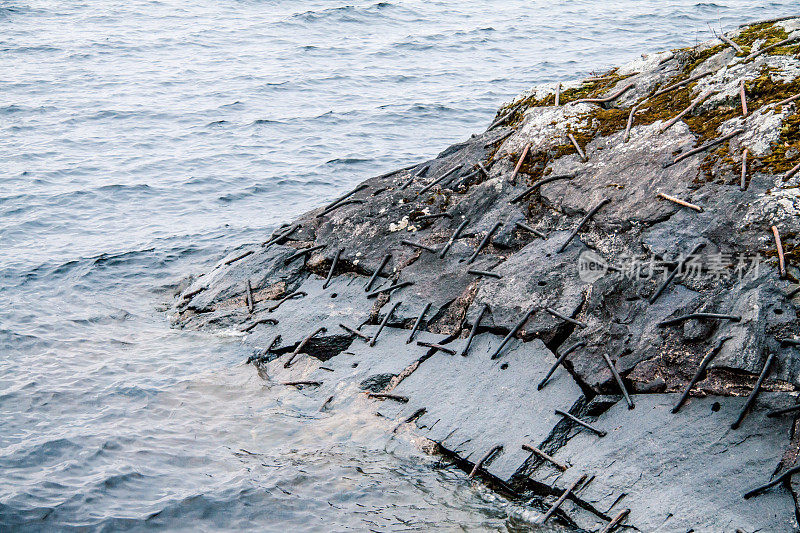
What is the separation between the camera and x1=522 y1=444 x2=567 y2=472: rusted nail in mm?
5289

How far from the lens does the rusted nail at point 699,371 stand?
5.05 meters

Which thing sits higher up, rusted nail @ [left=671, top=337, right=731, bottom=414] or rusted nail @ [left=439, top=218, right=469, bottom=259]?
rusted nail @ [left=439, top=218, right=469, bottom=259]

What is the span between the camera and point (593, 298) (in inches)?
234

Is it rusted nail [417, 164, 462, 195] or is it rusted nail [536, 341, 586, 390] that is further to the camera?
rusted nail [417, 164, 462, 195]

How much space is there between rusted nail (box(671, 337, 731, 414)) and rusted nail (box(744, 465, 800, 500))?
30.9 inches

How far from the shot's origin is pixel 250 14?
115 ft

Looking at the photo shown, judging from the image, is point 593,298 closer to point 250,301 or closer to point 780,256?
point 780,256

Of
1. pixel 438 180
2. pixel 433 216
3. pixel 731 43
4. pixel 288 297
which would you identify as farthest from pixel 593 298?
pixel 288 297

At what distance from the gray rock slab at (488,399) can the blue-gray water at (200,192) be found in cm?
32

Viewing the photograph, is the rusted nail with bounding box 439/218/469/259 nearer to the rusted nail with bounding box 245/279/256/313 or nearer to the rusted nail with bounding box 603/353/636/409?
the rusted nail with bounding box 603/353/636/409

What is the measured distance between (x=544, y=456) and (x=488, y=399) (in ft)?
2.56

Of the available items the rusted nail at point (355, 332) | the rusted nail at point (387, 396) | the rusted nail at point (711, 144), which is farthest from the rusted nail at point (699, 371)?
the rusted nail at point (355, 332)

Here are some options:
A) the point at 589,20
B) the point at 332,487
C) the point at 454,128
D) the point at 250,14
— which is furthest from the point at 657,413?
the point at 250,14

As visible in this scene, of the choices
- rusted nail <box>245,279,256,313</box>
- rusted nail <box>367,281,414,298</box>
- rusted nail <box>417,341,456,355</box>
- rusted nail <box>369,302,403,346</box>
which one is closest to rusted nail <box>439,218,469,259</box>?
rusted nail <box>367,281,414,298</box>
